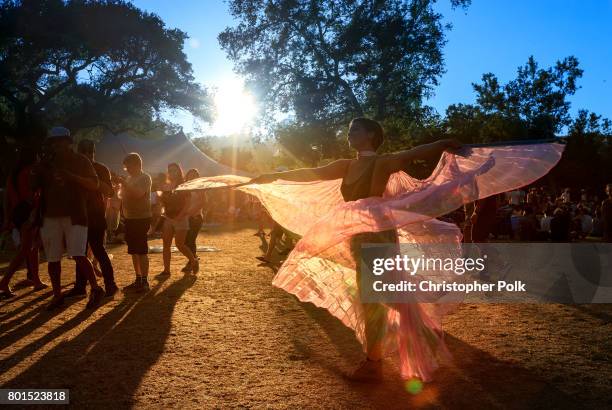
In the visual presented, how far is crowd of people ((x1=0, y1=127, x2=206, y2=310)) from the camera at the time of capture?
6.00 meters

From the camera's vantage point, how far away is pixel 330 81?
1088 inches

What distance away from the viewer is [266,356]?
4480 millimetres

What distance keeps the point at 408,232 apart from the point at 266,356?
1659mm

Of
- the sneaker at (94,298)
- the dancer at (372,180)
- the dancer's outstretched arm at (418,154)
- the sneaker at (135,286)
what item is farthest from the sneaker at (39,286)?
the dancer's outstretched arm at (418,154)

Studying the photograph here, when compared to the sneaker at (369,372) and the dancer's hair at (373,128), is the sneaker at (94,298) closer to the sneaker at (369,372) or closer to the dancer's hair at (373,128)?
the sneaker at (369,372)

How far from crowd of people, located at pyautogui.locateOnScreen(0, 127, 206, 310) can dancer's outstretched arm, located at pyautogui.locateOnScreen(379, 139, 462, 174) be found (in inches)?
84.3

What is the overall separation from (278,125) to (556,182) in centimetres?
3028

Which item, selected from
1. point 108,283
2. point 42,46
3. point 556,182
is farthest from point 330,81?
point 556,182

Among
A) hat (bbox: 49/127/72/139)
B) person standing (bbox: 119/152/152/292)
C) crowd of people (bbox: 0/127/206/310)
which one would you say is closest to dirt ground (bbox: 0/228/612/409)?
crowd of people (bbox: 0/127/206/310)

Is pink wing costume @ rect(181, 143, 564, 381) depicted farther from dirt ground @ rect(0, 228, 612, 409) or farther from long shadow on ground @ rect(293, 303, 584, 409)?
dirt ground @ rect(0, 228, 612, 409)

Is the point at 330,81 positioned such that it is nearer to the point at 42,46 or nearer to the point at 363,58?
the point at 363,58

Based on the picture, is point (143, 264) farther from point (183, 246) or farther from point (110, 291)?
point (183, 246)

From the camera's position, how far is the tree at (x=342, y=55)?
26516 millimetres

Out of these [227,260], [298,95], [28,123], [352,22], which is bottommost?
[227,260]
